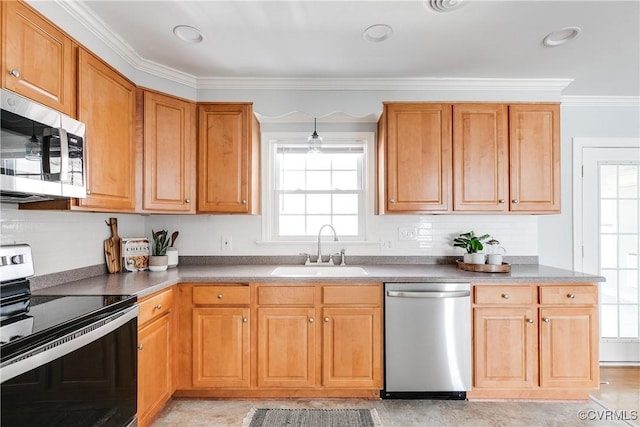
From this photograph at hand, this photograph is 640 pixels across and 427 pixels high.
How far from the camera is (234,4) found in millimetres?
1829

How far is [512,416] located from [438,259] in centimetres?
122

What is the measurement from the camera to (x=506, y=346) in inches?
91.7

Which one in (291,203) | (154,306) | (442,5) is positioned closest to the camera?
(442,5)

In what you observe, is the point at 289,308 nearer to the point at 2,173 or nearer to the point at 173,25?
the point at 2,173

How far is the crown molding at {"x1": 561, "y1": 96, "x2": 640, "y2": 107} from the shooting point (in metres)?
3.10

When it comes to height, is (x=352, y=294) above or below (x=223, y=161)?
below

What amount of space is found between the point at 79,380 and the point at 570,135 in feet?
13.2

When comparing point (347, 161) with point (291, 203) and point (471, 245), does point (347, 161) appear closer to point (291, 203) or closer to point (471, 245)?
point (291, 203)

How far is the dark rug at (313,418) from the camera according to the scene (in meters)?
2.11

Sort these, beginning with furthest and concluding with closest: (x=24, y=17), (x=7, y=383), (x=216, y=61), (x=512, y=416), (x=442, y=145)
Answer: (x=442, y=145) < (x=216, y=61) < (x=512, y=416) < (x=24, y=17) < (x=7, y=383)

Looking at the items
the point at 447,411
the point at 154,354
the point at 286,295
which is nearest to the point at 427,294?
the point at 447,411

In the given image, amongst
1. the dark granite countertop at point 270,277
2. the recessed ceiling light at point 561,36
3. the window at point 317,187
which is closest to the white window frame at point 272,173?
the window at point 317,187

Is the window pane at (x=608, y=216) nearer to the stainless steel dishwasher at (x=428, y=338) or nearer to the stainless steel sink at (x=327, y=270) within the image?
the stainless steel dishwasher at (x=428, y=338)

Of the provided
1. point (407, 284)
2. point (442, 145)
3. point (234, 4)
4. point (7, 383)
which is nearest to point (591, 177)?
point (442, 145)
